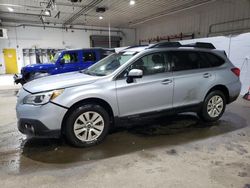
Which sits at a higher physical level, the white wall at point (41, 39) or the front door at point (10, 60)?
the white wall at point (41, 39)

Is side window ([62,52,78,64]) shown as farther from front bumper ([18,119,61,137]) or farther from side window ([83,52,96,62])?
front bumper ([18,119,61,137])

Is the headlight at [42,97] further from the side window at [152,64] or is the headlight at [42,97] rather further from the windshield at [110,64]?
the side window at [152,64]

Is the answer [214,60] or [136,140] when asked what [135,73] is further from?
[214,60]

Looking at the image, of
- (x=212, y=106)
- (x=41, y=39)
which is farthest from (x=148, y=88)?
(x=41, y=39)

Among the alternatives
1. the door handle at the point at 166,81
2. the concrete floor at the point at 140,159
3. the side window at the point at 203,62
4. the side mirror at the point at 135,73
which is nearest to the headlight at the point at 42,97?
the concrete floor at the point at 140,159

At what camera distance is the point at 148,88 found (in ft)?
10.5

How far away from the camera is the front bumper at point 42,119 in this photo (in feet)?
8.76

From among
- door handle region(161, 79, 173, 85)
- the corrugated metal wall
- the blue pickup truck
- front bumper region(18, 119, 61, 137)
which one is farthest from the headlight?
the corrugated metal wall

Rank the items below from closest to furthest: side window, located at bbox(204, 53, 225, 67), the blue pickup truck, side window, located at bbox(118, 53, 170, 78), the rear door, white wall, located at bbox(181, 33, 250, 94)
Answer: side window, located at bbox(118, 53, 170, 78) → the rear door → side window, located at bbox(204, 53, 225, 67) → white wall, located at bbox(181, 33, 250, 94) → the blue pickup truck

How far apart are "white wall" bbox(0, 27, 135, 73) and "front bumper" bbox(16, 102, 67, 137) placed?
1545cm

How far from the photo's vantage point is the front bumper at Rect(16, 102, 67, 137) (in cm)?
267

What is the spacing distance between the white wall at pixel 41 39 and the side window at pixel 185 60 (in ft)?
51.1

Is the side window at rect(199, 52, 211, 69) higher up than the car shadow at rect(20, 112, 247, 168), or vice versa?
the side window at rect(199, 52, 211, 69)

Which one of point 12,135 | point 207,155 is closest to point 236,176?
point 207,155
